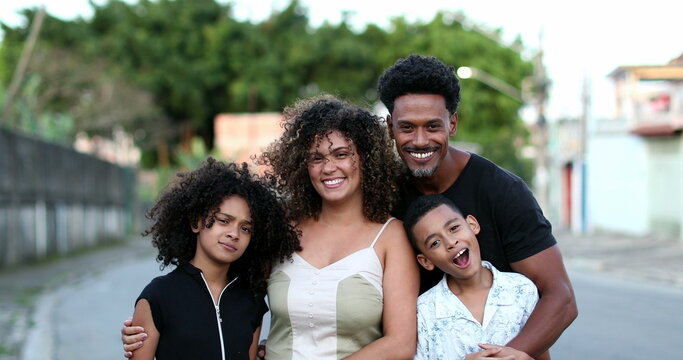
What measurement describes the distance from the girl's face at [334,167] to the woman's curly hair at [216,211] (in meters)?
0.24

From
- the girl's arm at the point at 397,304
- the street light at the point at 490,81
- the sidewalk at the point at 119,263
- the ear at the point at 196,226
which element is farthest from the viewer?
the street light at the point at 490,81

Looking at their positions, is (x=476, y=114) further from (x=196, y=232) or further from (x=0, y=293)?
(x=196, y=232)

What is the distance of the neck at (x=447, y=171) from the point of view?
374cm

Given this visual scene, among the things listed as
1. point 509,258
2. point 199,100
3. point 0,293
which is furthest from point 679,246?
point 199,100

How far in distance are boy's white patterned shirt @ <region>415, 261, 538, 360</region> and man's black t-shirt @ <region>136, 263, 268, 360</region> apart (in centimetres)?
74

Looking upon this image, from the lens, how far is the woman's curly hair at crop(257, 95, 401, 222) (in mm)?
3738

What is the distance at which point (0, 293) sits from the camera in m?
13.0

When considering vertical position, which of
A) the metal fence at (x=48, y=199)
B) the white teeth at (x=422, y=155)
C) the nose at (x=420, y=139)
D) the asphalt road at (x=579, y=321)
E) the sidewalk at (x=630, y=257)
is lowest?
the sidewalk at (x=630, y=257)

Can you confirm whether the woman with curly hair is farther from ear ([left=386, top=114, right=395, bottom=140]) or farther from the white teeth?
the white teeth

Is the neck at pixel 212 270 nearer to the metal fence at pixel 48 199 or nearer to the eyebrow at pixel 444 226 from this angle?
the eyebrow at pixel 444 226

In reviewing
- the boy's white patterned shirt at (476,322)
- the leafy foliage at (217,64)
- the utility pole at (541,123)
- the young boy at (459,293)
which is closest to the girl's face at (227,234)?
the young boy at (459,293)

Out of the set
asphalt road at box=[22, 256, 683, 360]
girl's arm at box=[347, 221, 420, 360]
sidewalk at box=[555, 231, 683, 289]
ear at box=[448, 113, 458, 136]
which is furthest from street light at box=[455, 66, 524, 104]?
girl's arm at box=[347, 221, 420, 360]

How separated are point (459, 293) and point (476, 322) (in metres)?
0.17

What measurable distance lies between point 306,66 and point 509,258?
41.3m
